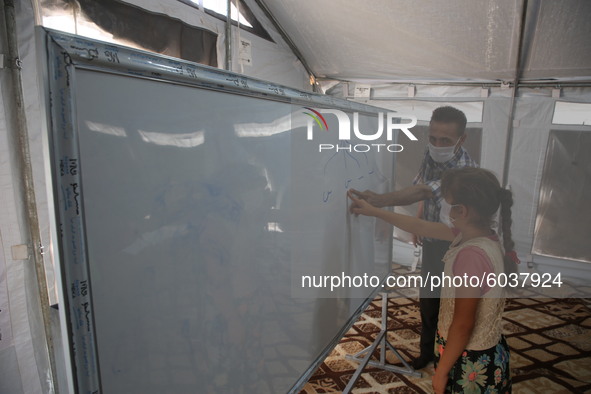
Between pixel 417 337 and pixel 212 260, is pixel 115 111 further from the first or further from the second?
pixel 417 337

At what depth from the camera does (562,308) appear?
2773mm

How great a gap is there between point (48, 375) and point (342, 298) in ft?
3.79

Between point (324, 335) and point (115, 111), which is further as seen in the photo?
point (324, 335)

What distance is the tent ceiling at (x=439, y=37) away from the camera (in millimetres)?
1807

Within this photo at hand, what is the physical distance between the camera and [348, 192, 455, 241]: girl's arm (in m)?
1.33

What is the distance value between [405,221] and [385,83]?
1.90m

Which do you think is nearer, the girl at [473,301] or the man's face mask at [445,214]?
the girl at [473,301]

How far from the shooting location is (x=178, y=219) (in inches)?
22.4

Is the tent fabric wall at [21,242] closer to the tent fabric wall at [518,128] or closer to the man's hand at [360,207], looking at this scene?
the man's hand at [360,207]

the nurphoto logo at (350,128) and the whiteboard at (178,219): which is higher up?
the nurphoto logo at (350,128)

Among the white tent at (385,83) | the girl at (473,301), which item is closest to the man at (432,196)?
the girl at (473,301)

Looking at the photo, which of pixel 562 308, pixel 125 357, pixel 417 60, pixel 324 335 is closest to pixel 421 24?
pixel 417 60

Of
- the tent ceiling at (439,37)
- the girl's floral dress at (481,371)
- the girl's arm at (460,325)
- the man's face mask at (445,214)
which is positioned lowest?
the girl's floral dress at (481,371)

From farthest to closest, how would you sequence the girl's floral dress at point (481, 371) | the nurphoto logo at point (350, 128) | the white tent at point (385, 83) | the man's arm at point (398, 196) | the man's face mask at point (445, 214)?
the man's face mask at point (445, 214), the man's arm at point (398, 196), the white tent at point (385, 83), the girl's floral dress at point (481, 371), the nurphoto logo at point (350, 128)
